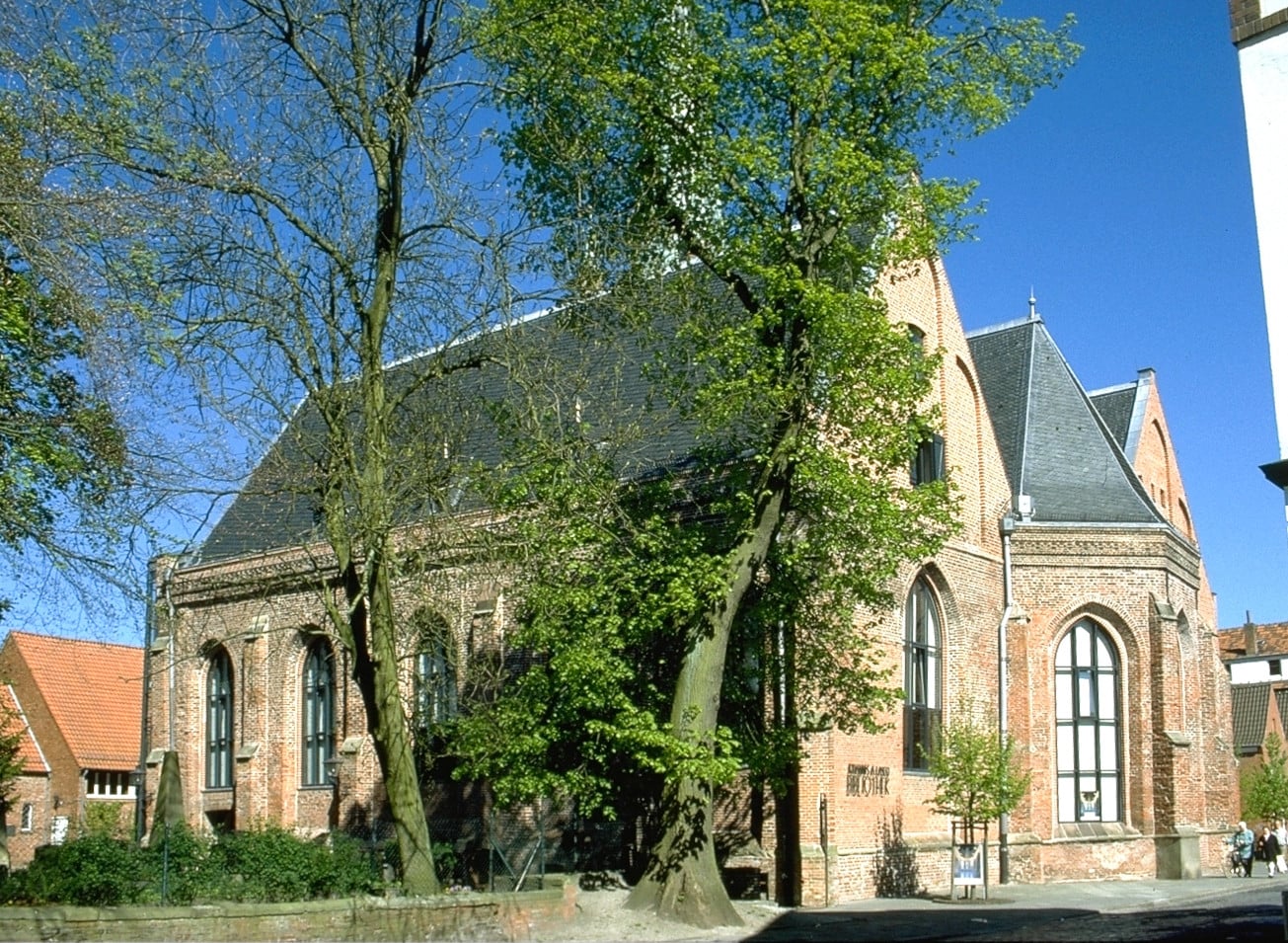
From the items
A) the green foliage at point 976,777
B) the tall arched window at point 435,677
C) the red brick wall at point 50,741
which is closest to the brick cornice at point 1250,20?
the tall arched window at point 435,677

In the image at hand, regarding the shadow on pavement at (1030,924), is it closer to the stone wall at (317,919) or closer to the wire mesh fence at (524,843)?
the stone wall at (317,919)

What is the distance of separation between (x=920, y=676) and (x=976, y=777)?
362 centimetres

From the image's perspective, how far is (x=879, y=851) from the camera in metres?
25.3

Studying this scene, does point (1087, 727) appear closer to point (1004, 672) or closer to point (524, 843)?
point (1004, 672)

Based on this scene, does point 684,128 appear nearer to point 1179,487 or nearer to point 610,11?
point 610,11

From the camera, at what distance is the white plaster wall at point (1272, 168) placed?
41.1 ft

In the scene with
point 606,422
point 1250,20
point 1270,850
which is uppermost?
point 1250,20

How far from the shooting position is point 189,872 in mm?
17375

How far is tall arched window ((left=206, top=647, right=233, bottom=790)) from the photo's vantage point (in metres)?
35.4

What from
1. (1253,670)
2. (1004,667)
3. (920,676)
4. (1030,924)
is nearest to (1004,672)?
(1004,667)

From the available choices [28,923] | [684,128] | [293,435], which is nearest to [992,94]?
[684,128]

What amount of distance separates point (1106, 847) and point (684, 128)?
16.8m

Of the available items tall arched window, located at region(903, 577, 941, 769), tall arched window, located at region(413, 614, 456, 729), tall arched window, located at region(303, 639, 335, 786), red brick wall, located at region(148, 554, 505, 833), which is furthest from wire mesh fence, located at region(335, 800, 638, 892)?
tall arched window, located at region(903, 577, 941, 769)

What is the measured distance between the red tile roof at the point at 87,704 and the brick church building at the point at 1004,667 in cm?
1426
